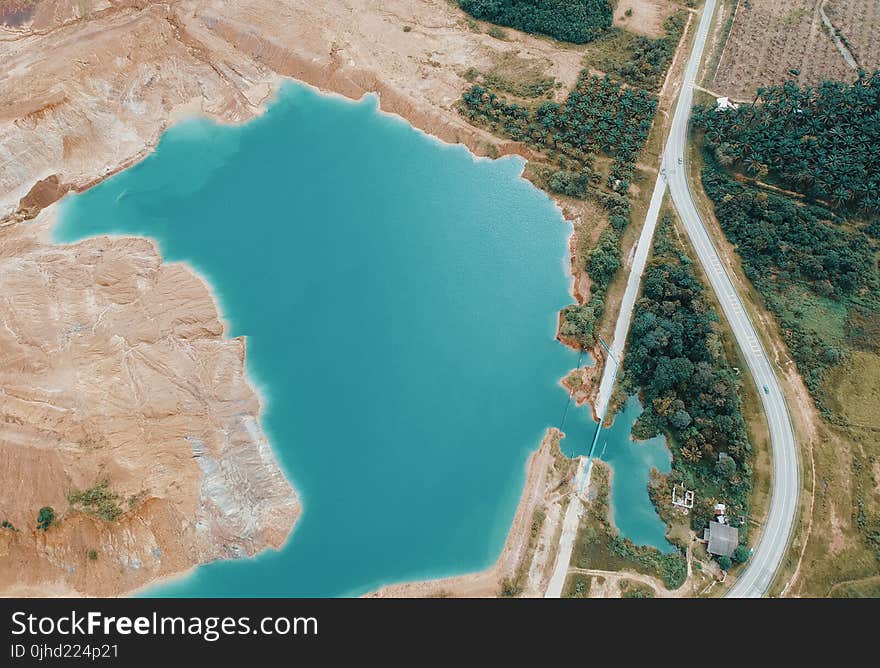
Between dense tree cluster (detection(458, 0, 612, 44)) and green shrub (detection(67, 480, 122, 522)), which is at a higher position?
dense tree cluster (detection(458, 0, 612, 44))

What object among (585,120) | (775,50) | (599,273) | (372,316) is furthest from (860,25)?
(372,316)

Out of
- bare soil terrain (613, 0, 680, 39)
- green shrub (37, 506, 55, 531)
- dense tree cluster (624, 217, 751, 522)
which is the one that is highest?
bare soil terrain (613, 0, 680, 39)

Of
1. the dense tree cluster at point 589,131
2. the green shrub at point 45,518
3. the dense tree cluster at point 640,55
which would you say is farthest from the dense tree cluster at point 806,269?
the green shrub at point 45,518

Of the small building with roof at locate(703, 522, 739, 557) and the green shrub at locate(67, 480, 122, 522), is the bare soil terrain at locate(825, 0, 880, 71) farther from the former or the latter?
the green shrub at locate(67, 480, 122, 522)

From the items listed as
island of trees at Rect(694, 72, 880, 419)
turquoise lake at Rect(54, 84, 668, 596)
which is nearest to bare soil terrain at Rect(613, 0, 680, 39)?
island of trees at Rect(694, 72, 880, 419)

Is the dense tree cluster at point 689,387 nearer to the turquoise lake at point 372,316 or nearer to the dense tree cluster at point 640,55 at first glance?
the turquoise lake at point 372,316

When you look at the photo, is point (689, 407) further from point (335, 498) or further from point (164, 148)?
point (164, 148)

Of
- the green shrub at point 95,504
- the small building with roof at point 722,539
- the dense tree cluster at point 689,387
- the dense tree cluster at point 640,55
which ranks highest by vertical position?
the dense tree cluster at point 640,55

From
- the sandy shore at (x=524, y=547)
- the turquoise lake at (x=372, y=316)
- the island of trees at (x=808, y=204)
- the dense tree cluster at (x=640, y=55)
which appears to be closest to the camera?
the sandy shore at (x=524, y=547)
